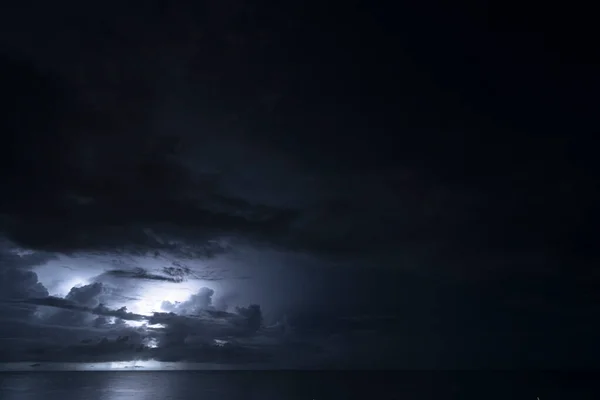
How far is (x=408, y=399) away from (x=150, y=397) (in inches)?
3802

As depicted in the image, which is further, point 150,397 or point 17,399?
point 150,397

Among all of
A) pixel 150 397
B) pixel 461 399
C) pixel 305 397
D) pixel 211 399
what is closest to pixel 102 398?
pixel 150 397

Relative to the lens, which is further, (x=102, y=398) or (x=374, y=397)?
(x=374, y=397)

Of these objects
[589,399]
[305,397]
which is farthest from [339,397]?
[589,399]

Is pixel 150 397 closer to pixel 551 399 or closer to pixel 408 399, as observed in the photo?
pixel 408 399

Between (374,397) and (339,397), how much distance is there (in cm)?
1369

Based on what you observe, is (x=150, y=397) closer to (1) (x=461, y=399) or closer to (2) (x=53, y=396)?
(2) (x=53, y=396)

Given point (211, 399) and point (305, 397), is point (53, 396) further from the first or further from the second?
point (305, 397)

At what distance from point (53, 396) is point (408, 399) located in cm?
13335

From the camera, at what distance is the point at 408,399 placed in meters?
189

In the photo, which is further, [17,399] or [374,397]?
[374,397]

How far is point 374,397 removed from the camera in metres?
195

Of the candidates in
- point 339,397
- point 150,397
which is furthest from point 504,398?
point 150,397

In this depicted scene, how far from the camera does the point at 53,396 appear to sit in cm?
18900
